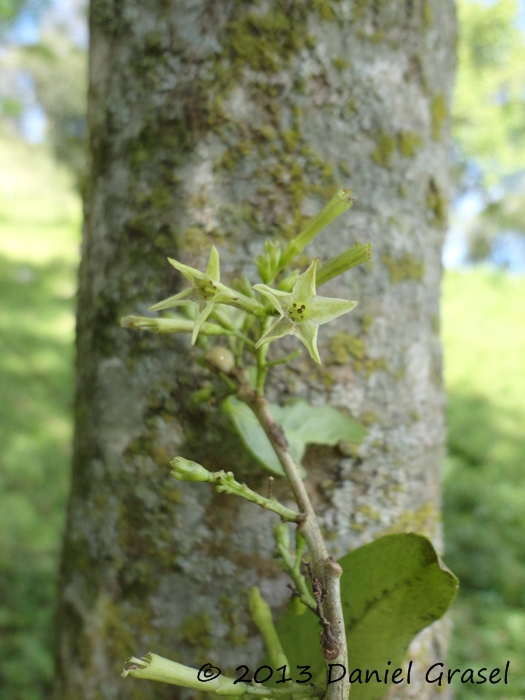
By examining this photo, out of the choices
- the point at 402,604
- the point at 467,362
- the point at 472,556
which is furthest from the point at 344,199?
the point at 467,362

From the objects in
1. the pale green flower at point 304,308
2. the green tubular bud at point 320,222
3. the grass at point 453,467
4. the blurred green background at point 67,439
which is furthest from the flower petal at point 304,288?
the grass at point 453,467

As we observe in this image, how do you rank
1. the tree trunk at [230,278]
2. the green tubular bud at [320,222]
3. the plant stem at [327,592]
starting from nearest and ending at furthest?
the plant stem at [327,592] < the green tubular bud at [320,222] < the tree trunk at [230,278]

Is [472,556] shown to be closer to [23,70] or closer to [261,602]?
[261,602]

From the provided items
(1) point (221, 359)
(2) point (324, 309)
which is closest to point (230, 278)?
(1) point (221, 359)

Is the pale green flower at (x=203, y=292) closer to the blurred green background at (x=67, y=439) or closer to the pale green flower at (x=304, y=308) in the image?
the pale green flower at (x=304, y=308)

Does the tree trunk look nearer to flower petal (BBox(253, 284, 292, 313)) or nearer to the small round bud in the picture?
the small round bud

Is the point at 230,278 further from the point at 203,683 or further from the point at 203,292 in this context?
the point at 203,683
